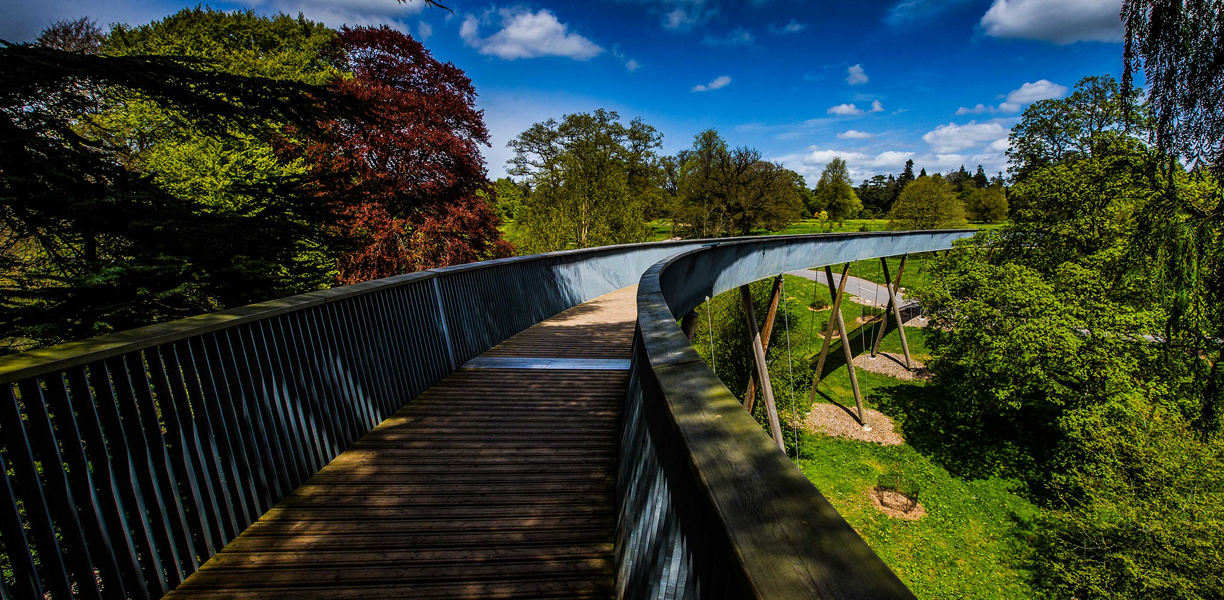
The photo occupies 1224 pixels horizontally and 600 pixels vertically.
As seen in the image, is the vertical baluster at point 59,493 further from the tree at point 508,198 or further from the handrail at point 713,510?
the tree at point 508,198

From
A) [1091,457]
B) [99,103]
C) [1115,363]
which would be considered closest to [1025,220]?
[1115,363]

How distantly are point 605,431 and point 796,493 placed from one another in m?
3.10

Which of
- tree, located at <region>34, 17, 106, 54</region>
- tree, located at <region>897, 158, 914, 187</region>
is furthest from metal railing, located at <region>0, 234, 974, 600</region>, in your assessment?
tree, located at <region>897, 158, 914, 187</region>

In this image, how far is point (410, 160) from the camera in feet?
53.7

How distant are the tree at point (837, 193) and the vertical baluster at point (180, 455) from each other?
238 ft

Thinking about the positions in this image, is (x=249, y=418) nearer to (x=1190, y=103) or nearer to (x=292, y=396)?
(x=292, y=396)

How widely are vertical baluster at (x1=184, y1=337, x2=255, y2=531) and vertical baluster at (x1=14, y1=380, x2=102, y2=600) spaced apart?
22.7 inches

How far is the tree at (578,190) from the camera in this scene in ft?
74.8

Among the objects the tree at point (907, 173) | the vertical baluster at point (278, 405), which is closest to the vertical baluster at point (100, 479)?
the vertical baluster at point (278, 405)

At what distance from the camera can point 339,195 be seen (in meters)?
6.16

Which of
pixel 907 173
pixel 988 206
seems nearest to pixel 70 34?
pixel 988 206

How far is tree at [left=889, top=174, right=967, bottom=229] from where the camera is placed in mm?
44156

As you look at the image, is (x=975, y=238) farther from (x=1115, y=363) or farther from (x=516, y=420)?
(x=516, y=420)

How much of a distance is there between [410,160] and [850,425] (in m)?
21.5
